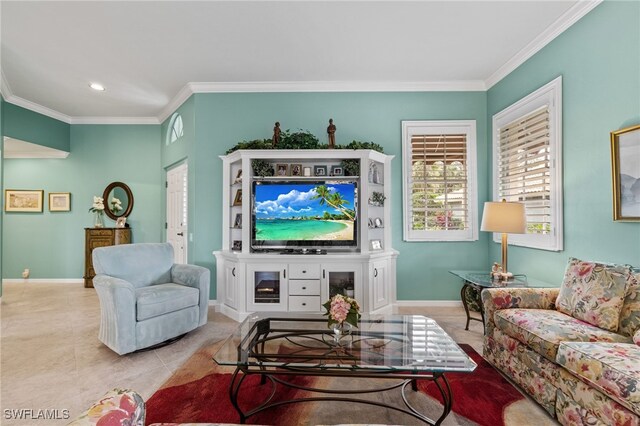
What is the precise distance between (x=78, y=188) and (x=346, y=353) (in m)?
6.09

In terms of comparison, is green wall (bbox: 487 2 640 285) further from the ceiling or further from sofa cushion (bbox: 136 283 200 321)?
sofa cushion (bbox: 136 283 200 321)

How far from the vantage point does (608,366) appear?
1.44 m

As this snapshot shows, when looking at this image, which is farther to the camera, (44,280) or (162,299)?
(44,280)

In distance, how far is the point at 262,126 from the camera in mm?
4156

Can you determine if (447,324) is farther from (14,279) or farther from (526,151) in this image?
(14,279)

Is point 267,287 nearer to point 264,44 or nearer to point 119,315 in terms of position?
point 119,315

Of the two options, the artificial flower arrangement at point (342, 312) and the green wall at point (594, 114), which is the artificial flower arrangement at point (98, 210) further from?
the green wall at point (594, 114)

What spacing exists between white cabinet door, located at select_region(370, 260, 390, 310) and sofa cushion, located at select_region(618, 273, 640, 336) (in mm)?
2095

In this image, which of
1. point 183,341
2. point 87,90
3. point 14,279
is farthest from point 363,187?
point 14,279

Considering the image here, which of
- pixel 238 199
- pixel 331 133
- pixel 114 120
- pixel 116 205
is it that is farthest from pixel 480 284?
pixel 114 120

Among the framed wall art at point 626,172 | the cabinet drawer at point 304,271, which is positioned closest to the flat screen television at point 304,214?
the cabinet drawer at point 304,271

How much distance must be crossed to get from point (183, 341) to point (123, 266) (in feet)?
3.20

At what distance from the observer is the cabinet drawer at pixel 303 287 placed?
3.57m

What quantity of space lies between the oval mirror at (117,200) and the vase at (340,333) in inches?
198
